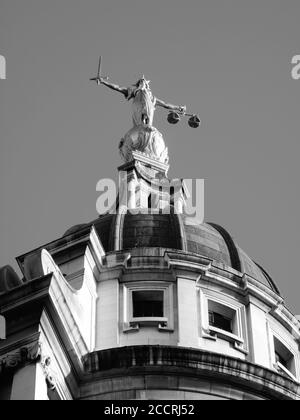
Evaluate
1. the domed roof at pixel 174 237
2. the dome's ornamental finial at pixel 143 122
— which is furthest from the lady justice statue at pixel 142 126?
the domed roof at pixel 174 237

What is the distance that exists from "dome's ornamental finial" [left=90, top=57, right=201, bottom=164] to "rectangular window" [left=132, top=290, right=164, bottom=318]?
11.7 metres

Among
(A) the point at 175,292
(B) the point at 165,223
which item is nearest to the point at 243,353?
(A) the point at 175,292

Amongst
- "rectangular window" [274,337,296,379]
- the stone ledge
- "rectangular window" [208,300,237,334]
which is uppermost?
"rectangular window" [208,300,237,334]

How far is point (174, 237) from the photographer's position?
5191 cm

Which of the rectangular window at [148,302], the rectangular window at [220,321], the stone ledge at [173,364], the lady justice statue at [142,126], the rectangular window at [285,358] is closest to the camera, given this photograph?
the stone ledge at [173,364]

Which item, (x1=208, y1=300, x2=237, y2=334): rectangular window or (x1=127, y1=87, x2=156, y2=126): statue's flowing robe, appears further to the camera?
(x1=127, y1=87, x2=156, y2=126): statue's flowing robe

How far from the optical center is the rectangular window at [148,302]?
161 ft

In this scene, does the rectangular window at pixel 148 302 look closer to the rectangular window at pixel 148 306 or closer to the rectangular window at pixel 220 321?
the rectangular window at pixel 148 306

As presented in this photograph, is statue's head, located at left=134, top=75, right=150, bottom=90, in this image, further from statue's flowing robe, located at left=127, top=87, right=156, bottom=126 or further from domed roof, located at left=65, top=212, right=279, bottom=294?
domed roof, located at left=65, top=212, right=279, bottom=294

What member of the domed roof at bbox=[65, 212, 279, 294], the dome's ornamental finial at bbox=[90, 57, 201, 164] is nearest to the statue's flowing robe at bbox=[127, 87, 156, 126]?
the dome's ornamental finial at bbox=[90, 57, 201, 164]

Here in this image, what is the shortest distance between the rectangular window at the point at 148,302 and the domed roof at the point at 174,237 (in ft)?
7.04

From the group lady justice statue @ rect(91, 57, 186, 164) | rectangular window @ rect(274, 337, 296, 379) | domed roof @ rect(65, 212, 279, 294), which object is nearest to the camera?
rectangular window @ rect(274, 337, 296, 379)

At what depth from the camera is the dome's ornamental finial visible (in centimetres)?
6100

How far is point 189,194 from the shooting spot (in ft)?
196
